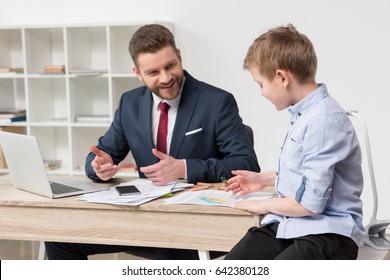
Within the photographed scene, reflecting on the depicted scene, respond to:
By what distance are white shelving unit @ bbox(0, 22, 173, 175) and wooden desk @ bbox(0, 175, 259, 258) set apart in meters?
2.28

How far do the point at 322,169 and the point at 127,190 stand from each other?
2.54 ft

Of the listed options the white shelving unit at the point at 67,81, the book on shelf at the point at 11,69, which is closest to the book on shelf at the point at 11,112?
the white shelving unit at the point at 67,81

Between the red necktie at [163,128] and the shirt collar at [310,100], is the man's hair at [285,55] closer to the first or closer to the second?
the shirt collar at [310,100]

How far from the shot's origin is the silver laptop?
7.13ft

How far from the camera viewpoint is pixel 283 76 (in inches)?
73.8

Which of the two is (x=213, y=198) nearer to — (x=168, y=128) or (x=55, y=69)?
(x=168, y=128)

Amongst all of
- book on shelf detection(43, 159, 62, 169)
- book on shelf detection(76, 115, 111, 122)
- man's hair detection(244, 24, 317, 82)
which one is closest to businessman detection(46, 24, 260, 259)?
man's hair detection(244, 24, 317, 82)

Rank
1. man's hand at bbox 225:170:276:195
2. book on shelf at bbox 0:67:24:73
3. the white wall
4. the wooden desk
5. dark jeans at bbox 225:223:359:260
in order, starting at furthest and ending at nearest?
book on shelf at bbox 0:67:24:73, the white wall, man's hand at bbox 225:170:276:195, the wooden desk, dark jeans at bbox 225:223:359:260

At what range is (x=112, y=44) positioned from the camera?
4461 mm

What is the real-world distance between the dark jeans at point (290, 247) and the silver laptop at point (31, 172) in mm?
703

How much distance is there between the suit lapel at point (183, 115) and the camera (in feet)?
8.63

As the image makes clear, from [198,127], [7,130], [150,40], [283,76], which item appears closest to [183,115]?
[198,127]

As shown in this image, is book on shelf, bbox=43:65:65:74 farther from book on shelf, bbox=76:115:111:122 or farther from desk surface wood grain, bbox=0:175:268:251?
desk surface wood grain, bbox=0:175:268:251
